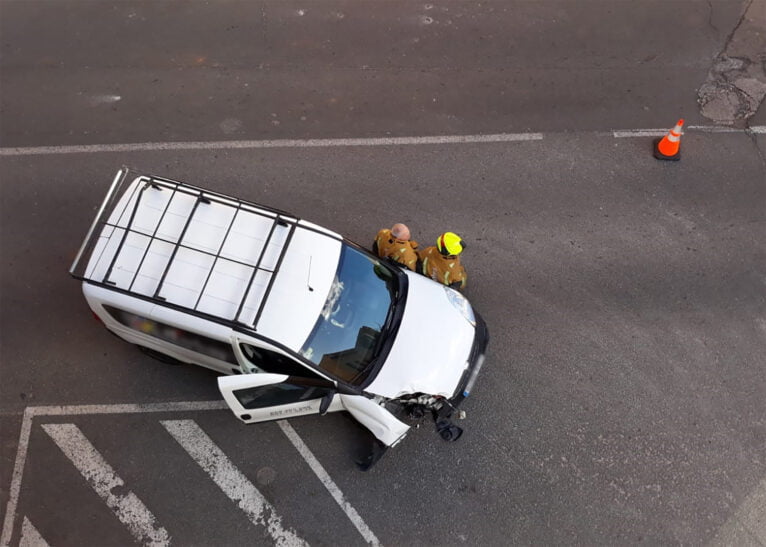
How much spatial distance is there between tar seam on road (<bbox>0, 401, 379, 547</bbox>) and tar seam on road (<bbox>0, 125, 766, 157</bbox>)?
12.5 ft

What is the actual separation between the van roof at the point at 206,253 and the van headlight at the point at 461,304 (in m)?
1.45

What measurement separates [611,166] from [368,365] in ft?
16.5

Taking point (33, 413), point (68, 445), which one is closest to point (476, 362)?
point (68, 445)

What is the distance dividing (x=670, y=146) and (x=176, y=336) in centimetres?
728

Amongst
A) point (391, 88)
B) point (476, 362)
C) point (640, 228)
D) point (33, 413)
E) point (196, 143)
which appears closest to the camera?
point (476, 362)

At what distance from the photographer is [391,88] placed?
855 cm

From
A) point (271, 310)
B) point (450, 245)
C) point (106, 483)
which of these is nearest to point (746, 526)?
point (450, 245)

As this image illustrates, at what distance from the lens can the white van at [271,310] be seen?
5066 mm

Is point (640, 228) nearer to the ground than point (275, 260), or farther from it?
nearer to the ground

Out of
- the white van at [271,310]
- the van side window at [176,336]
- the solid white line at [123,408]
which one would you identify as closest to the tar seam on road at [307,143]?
the white van at [271,310]

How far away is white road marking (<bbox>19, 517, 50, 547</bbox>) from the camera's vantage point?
224 inches

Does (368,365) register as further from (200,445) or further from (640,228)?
(640,228)

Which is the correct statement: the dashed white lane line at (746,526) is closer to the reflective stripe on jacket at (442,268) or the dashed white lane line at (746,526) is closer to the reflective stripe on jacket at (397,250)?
the reflective stripe on jacket at (442,268)

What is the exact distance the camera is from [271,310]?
5.07m
